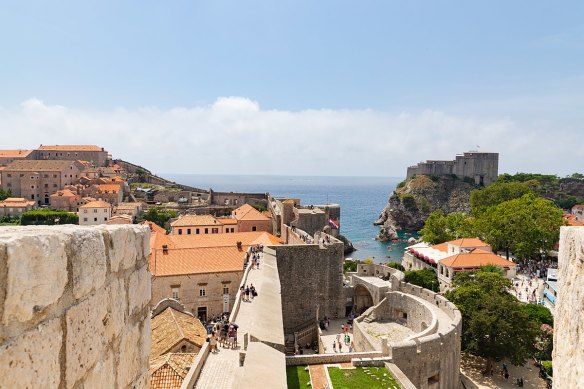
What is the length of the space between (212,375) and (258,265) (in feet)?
33.7

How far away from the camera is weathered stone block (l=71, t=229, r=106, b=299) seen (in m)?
1.93

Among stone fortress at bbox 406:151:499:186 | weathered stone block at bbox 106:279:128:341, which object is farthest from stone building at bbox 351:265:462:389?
stone fortress at bbox 406:151:499:186

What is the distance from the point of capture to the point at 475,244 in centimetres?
4022

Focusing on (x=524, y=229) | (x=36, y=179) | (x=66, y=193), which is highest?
(x=36, y=179)

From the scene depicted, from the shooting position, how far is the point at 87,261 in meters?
2.03

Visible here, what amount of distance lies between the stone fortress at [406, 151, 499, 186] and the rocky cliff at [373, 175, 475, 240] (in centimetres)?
299

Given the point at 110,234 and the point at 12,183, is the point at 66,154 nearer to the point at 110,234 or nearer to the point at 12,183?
the point at 12,183

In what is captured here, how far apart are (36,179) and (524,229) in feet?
219

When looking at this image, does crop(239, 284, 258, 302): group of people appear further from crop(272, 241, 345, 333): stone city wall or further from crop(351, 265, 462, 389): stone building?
crop(272, 241, 345, 333): stone city wall

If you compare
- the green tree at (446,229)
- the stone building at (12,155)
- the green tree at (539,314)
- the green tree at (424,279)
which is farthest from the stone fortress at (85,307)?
the stone building at (12,155)

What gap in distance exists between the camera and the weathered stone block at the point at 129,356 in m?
2.46

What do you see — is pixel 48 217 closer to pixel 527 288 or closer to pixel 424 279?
pixel 424 279

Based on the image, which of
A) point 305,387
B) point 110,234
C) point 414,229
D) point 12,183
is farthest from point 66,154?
point 110,234

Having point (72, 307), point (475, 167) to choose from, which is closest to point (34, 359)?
point (72, 307)
